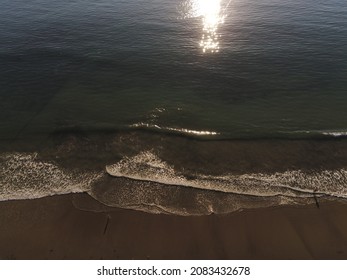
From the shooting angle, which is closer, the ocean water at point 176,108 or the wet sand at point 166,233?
the wet sand at point 166,233

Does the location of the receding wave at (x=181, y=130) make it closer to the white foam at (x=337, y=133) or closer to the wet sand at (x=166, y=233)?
the wet sand at (x=166, y=233)

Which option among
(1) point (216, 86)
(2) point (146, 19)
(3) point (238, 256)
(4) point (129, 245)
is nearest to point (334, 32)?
(1) point (216, 86)

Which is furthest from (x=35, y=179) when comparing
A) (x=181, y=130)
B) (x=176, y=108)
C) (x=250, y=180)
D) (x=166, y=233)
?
(x=250, y=180)

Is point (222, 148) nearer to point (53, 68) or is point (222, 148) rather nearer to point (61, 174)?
point (61, 174)

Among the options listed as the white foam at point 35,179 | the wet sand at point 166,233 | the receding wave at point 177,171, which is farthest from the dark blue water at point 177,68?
the wet sand at point 166,233

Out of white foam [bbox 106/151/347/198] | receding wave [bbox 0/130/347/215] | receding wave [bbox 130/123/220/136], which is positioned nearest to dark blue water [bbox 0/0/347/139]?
receding wave [bbox 130/123/220/136]
